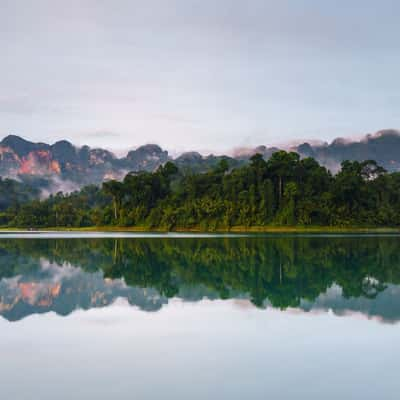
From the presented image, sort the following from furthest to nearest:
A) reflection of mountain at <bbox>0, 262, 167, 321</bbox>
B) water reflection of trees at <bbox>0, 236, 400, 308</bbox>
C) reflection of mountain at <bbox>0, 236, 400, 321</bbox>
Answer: water reflection of trees at <bbox>0, 236, 400, 308</bbox>, reflection of mountain at <bbox>0, 236, 400, 321</bbox>, reflection of mountain at <bbox>0, 262, 167, 321</bbox>

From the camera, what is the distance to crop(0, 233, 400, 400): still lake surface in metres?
5.84

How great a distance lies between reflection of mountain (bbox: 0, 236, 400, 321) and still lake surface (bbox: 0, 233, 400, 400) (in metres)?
0.06

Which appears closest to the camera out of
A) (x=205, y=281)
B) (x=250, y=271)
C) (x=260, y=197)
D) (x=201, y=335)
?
(x=201, y=335)

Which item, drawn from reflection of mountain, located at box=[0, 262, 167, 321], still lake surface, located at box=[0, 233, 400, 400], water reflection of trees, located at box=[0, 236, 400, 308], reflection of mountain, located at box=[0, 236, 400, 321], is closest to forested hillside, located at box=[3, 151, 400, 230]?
water reflection of trees, located at box=[0, 236, 400, 308]

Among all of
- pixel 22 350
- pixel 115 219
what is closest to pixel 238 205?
pixel 115 219

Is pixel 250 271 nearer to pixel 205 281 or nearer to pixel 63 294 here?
pixel 205 281

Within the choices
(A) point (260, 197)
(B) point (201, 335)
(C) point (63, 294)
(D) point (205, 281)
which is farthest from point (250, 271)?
(A) point (260, 197)

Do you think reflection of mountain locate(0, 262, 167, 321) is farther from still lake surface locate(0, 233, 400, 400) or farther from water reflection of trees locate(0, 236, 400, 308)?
water reflection of trees locate(0, 236, 400, 308)

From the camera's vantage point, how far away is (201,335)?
833 cm

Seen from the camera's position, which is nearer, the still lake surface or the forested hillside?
the still lake surface

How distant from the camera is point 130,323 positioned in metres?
9.37

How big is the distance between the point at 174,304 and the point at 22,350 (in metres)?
4.52

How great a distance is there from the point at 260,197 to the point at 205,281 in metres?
51.5

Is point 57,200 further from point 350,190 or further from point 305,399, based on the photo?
point 305,399
